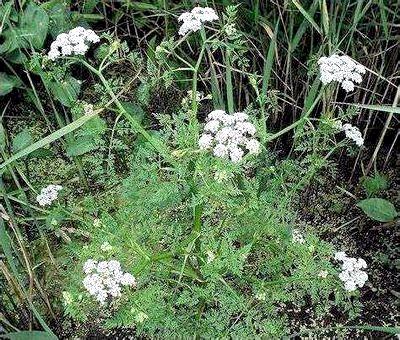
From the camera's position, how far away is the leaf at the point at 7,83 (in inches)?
94.2

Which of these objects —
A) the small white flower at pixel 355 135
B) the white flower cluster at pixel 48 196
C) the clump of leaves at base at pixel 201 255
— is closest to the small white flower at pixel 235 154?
the clump of leaves at base at pixel 201 255

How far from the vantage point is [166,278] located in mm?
1833

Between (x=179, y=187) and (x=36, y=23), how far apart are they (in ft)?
3.62

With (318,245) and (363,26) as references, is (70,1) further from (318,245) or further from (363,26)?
(318,245)

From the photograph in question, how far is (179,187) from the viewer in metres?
1.65

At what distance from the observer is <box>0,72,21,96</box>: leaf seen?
239cm

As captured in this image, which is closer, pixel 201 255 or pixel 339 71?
pixel 339 71

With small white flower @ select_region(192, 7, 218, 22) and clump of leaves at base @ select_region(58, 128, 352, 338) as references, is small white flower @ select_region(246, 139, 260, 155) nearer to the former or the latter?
clump of leaves at base @ select_region(58, 128, 352, 338)

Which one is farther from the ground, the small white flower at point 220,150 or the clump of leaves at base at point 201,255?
the small white flower at point 220,150

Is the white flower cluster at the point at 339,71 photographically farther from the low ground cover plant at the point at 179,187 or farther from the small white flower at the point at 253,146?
the small white flower at the point at 253,146

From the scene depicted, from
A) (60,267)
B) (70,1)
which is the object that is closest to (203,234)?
(60,267)

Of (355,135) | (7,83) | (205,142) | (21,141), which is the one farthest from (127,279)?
(7,83)

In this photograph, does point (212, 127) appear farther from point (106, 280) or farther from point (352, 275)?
point (352, 275)

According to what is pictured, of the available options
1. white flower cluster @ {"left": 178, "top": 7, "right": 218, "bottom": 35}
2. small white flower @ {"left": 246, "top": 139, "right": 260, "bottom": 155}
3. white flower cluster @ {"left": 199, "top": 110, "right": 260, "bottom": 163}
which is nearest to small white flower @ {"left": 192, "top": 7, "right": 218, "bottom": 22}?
white flower cluster @ {"left": 178, "top": 7, "right": 218, "bottom": 35}
